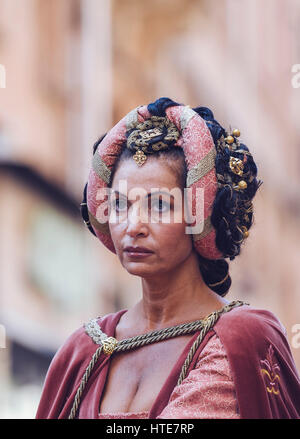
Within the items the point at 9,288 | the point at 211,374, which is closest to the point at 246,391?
the point at 211,374

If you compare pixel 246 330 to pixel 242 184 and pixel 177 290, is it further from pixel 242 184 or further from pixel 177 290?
pixel 242 184

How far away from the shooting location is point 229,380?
250cm

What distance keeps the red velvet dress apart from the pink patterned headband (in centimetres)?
22

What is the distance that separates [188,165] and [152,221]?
0.56ft

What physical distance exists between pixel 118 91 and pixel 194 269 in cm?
383

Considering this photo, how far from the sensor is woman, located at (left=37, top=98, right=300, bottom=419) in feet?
8.24

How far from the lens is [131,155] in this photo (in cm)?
264

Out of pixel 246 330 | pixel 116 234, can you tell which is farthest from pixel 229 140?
pixel 246 330

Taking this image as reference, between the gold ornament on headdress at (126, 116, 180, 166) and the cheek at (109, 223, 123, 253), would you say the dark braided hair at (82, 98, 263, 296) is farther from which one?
the cheek at (109, 223, 123, 253)

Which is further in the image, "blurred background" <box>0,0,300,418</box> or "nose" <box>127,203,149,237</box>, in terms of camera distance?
"blurred background" <box>0,0,300,418</box>

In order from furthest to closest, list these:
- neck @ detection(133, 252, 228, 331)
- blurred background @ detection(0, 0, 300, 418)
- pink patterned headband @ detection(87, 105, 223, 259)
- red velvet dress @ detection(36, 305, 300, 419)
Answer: blurred background @ detection(0, 0, 300, 418), neck @ detection(133, 252, 228, 331), pink patterned headband @ detection(87, 105, 223, 259), red velvet dress @ detection(36, 305, 300, 419)

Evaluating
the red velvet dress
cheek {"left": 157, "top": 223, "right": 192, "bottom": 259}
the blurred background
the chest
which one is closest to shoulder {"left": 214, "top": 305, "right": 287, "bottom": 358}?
the red velvet dress

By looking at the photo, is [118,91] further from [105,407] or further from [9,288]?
[105,407]

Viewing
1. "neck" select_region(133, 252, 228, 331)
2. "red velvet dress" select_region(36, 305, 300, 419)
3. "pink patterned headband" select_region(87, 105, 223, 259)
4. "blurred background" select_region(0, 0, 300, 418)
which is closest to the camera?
"red velvet dress" select_region(36, 305, 300, 419)
